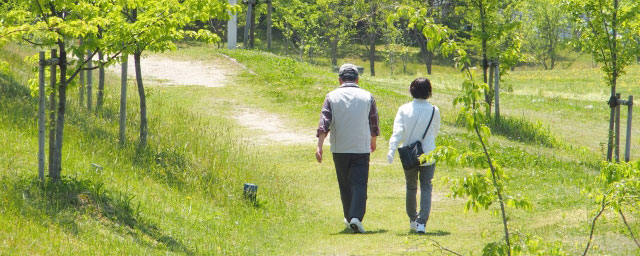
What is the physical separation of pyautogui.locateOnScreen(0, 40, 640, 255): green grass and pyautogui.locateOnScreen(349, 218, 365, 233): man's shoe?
0.46 ft

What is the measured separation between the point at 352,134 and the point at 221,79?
56.8ft

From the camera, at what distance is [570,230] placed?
8.56m

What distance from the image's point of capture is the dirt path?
18594 millimetres

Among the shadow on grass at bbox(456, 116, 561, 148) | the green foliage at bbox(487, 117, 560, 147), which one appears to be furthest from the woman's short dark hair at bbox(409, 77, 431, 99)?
the green foliage at bbox(487, 117, 560, 147)

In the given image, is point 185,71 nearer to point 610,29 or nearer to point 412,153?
point 610,29

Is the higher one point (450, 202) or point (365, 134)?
point (365, 134)

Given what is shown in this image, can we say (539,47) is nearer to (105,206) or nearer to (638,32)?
(638,32)

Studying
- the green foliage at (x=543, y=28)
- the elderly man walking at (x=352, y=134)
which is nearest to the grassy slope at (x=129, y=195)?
the elderly man walking at (x=352, y=134)

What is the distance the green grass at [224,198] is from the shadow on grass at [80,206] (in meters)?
0.02

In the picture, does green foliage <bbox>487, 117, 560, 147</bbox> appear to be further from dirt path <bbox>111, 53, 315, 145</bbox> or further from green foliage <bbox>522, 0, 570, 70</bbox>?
green foliage <bbox>522, 0, 570, 70</bbox>

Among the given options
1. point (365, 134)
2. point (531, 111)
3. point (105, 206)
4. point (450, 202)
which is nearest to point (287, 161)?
point (450, 202)

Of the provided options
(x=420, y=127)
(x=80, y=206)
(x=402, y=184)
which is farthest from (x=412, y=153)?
(x=402, y=184)

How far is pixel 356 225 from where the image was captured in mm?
9109

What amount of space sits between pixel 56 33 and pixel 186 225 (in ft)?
8.19
